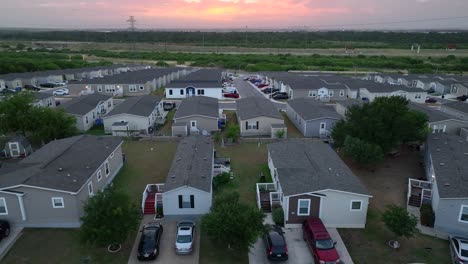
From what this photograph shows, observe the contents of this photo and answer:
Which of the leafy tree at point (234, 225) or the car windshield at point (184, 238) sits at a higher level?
the leafy tree at point (234, 225)

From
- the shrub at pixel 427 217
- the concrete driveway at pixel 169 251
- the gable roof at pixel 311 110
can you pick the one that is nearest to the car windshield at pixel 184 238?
the concrete driveway at pixel 169 251

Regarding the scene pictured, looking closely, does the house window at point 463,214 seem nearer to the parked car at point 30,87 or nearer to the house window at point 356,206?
the house window at point 356,206

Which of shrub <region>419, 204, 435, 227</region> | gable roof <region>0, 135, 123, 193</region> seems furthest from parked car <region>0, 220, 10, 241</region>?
shrub <region>419, 204, 435, 227</region>

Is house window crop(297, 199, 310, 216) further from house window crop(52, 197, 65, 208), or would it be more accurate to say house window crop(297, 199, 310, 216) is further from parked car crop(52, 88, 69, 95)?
parked car crop(52, 88, 69, 95)

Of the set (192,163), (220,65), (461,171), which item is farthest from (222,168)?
(220,65)

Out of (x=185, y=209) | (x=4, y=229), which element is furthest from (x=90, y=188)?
(x=185, y=209)

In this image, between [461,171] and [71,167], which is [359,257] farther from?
[71,167]
